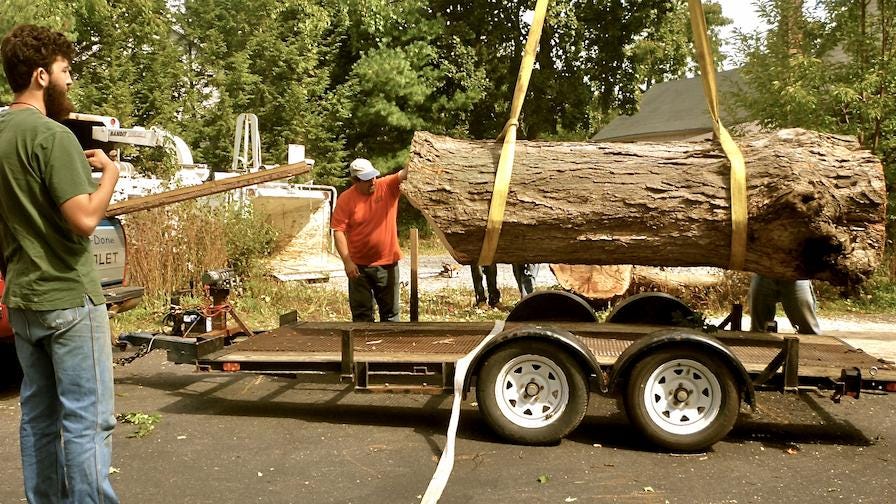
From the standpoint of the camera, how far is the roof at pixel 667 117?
3512 cm

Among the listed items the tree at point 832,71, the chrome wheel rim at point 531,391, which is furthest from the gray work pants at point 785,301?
the tree at point 832,71

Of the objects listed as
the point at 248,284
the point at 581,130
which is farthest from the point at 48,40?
the point at 581,130

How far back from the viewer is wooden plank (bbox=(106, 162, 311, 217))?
19.2 ft

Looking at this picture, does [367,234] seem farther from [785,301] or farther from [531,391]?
[785,301]

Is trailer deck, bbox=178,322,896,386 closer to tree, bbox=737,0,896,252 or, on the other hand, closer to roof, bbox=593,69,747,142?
tree, bbox=737,0,896,252

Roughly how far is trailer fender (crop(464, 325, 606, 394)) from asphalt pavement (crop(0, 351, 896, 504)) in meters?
0.52

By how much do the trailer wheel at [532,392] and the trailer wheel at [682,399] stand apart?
370 millimetres

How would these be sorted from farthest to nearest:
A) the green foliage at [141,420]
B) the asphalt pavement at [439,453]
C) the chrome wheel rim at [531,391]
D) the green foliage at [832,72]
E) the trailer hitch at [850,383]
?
the green foliage at [832,72] < the green foliage at [141,420] < the chrome wheel rim at [531,391] < the trailer hitch at [850,383] < the asphalt pavement at [439,453]

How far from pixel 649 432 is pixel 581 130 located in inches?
991

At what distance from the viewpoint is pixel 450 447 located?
400 cm

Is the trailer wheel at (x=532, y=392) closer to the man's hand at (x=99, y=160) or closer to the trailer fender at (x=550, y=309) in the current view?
the trailer fender at (x=550, y=309)

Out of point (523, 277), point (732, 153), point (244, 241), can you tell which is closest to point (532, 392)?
point (732, 153)

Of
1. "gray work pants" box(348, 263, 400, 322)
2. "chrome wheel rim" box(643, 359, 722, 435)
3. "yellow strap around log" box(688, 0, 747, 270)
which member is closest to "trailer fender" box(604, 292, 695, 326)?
"yellow strap around log" box(688, 0, 747, 270)

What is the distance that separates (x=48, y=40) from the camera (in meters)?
2.82
